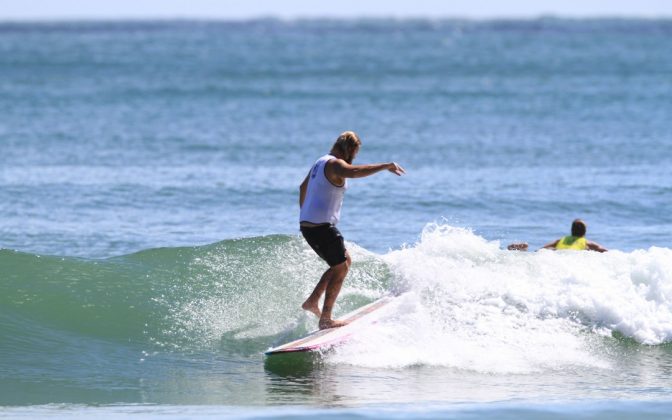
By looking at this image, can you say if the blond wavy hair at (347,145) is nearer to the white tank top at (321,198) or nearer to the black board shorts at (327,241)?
the white tank top at (321,198)

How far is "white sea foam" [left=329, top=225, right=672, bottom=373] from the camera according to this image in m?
10.5

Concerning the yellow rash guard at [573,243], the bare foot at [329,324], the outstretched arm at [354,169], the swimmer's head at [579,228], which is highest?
the outstretched arm at [354,169]

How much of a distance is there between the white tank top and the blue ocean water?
1239 millimetres

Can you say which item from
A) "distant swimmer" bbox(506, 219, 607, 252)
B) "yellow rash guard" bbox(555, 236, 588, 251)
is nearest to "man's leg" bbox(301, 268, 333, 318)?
"distant swimmer" bbox(506, 219, 607, 252)

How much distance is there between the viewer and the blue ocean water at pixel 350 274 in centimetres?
985

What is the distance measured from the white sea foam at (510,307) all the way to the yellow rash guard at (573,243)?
29.1 inches

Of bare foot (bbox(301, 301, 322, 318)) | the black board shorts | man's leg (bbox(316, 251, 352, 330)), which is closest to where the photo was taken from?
the black board shorts

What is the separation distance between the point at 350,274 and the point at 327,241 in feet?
7.77

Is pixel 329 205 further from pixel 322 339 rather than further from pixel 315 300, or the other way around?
pixel 322 339

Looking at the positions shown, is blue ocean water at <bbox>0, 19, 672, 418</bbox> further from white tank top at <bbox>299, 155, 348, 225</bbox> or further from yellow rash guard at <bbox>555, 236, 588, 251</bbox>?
white tank top at <bbox>299, 155, 348, 225</bbox>

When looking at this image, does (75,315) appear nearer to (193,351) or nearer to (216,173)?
(193,351)

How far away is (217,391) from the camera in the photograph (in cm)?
974

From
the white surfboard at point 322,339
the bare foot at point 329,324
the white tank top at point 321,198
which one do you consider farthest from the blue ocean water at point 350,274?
the white tank top at point 321,198

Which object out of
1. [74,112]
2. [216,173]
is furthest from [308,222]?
[74,112]
